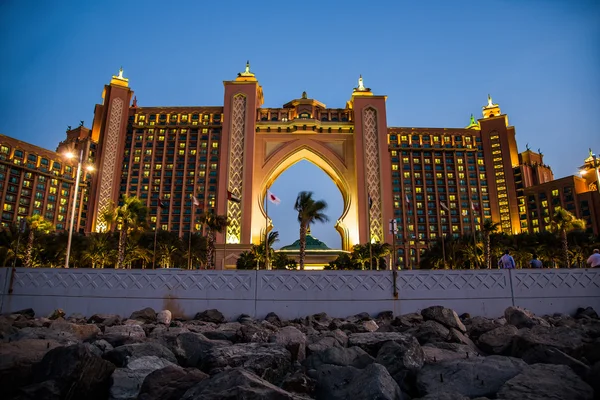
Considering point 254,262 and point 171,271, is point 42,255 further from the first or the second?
point 171,271

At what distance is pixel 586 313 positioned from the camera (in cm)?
1326

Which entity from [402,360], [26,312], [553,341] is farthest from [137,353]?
[26,312]

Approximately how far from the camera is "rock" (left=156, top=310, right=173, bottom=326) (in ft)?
38.5

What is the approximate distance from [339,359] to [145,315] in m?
7.84

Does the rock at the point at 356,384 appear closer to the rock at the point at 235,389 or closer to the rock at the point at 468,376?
the rock at the point at 468,376

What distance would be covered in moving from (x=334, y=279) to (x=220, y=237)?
4317cm

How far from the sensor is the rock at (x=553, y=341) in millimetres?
6281

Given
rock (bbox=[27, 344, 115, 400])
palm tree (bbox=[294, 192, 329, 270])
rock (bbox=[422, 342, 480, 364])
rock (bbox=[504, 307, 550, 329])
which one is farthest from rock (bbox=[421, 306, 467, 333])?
palm tree (bbox=[294, 192, 329, 270])

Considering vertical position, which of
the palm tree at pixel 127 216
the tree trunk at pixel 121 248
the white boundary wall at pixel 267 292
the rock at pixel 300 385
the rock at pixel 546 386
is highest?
the palm tree at pixel 127 216

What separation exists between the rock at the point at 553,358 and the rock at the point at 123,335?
6385 mm

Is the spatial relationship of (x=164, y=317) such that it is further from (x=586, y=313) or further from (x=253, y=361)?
(x=586, y=313)

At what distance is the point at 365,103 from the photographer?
6556 centimetres

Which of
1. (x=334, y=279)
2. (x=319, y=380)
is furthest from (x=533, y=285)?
(x=319, y=380)

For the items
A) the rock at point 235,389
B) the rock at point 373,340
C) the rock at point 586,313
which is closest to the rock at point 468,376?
the rock at point 373,340
